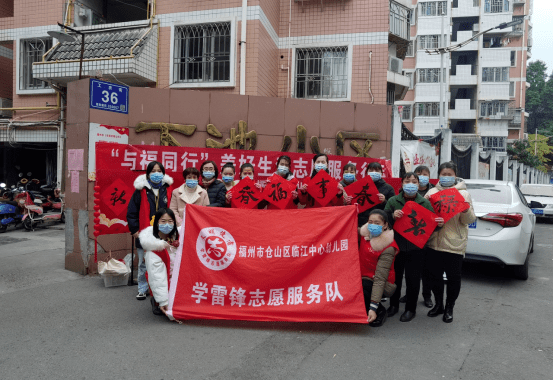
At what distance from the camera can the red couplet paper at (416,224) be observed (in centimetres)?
416

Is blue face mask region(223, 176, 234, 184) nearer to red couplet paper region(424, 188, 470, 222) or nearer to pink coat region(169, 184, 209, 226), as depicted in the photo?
pink coat region(169, 184, 209, 226)

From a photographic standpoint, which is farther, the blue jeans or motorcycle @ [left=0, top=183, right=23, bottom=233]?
motorcycle @ [left=0, top=183, right=23, bottom=233]

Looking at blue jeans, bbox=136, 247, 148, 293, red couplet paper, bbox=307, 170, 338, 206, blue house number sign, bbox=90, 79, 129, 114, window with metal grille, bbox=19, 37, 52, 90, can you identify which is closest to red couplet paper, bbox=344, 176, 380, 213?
red couplet paper, bbox=307, 170, 338, 206

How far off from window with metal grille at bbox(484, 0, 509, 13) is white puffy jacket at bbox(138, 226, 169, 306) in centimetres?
4103

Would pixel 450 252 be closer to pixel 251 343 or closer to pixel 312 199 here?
pixel 312 199

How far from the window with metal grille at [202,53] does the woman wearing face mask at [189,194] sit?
6.60 metres

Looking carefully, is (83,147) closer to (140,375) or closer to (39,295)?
(39,295)

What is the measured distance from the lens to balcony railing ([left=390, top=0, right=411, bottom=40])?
12766 mm

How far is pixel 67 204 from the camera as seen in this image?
6191 millimetres

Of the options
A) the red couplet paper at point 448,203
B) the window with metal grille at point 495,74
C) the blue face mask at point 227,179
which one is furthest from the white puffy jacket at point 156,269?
the window with metal grille at point 495,74

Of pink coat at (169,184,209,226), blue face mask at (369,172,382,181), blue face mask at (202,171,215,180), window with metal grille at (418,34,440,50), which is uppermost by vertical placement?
window with metal grille at (418,34,440,50)

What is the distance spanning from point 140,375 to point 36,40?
1293 cm

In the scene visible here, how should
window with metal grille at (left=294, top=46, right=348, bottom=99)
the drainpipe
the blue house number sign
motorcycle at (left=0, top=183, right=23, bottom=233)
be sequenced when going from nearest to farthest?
the blue house number sign → motorcycle at (left=0, top=183, right=23, bottom=233) → the drainpipe → window with metal grille at (left=294, top=46, right=348, bottom=99)

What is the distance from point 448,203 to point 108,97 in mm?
4703
